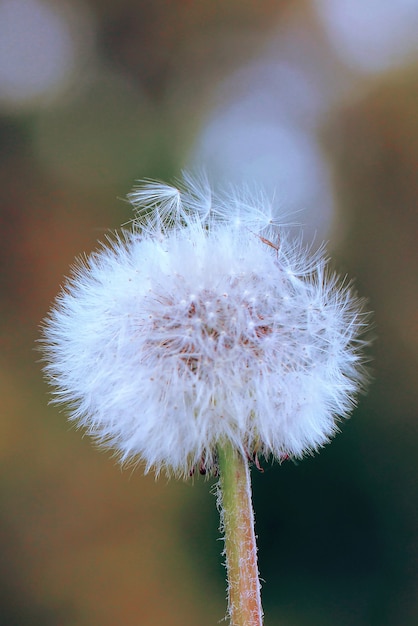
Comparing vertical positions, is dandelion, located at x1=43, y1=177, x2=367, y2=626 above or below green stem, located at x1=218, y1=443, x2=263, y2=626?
above

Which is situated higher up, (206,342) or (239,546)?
(206,342)

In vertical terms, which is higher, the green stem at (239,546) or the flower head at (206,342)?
the flower head at (206,342)

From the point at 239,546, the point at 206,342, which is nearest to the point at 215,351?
the point at 206,342

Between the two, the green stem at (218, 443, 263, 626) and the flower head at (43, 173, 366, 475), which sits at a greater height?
the flower head at (43, 173, 366, 475)

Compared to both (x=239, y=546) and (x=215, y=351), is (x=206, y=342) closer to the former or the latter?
(x=215, y=351)
